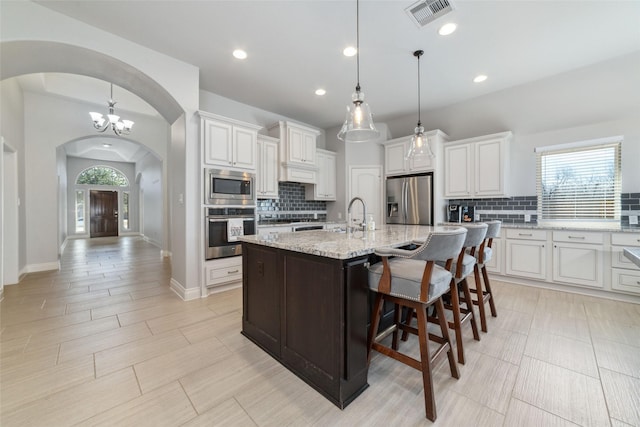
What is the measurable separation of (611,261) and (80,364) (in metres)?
5.38

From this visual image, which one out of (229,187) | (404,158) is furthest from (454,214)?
(229,187)

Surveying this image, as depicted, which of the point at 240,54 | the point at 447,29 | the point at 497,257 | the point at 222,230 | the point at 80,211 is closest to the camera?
the point at 447,29

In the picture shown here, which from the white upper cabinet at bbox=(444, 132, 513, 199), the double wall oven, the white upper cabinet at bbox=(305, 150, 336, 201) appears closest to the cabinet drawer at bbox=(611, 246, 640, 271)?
the white upper cabinet at bbox=(444, 132, 513, 199)

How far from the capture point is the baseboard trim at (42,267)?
13.8 feet

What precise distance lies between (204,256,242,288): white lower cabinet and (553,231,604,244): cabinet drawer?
4.32 metres

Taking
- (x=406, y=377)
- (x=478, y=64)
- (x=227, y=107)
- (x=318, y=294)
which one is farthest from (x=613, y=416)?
(x=227, y=107)

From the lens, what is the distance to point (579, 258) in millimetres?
3170

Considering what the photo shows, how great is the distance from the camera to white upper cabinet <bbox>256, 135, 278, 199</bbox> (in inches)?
168

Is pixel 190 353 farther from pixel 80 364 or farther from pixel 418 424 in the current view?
pixel 418 424

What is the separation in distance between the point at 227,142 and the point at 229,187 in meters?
0.60

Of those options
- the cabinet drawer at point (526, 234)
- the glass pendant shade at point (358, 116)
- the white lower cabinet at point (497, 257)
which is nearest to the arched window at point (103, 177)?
the glass pendant shade at point (358, 116)

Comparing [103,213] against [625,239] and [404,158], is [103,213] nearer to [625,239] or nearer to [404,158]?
[404,158]

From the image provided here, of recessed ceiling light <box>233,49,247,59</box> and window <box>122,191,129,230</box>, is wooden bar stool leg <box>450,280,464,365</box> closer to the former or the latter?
recessed ceiling light <box>233,49,247,59</box>

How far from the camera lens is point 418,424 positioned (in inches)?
50.5
